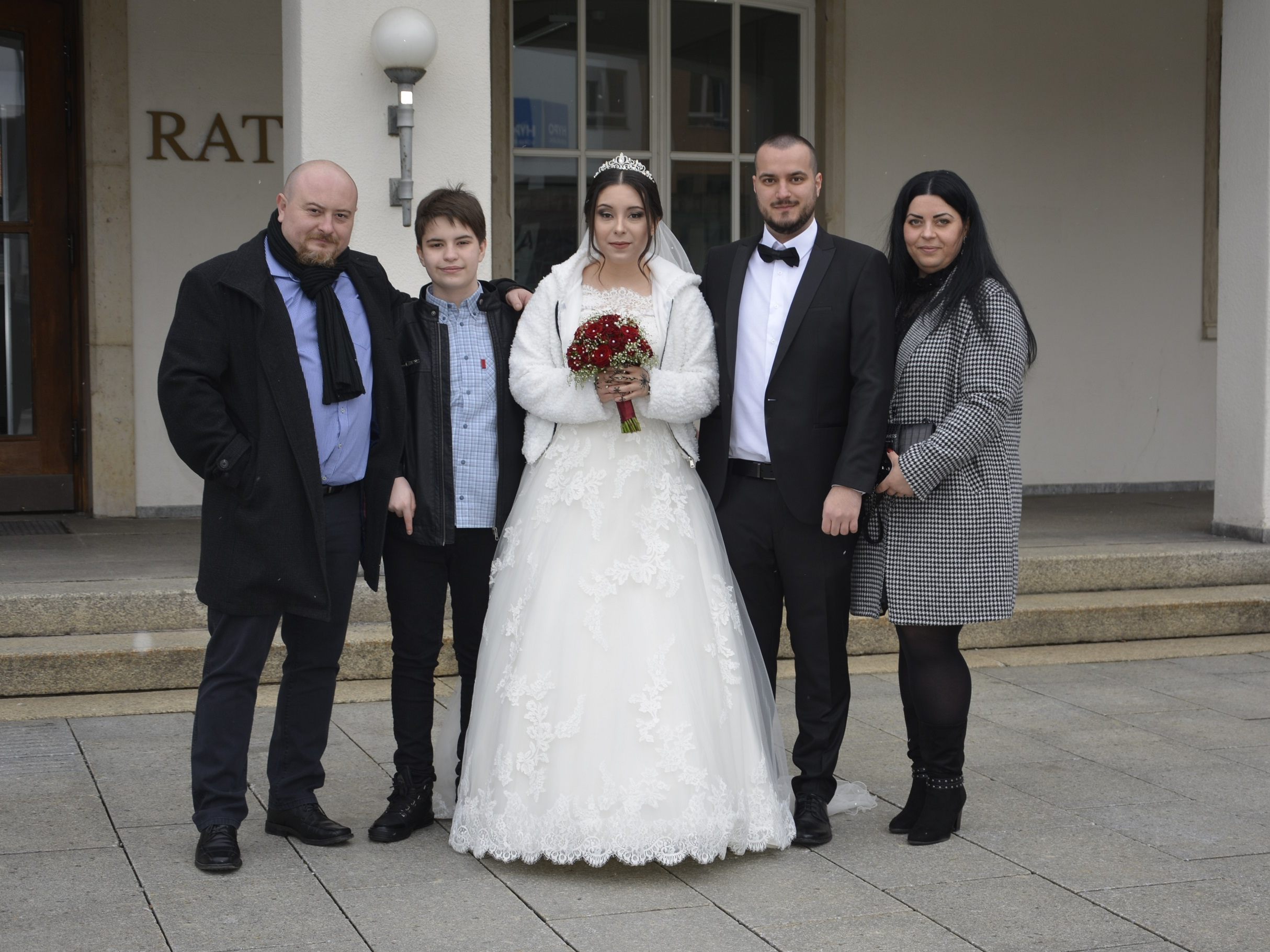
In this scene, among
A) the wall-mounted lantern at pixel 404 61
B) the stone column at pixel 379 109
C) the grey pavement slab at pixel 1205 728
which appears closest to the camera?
the grey pavement slab at pixel 1205 728

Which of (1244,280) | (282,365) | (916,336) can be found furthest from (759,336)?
(1244,280)

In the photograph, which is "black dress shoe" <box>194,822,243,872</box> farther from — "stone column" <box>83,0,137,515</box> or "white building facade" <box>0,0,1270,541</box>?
"stone column" <box>83,0,137,515</box>

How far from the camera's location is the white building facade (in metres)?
8.19

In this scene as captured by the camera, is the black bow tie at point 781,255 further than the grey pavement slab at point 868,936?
Yes

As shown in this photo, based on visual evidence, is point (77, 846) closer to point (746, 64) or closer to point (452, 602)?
point (452, 602)

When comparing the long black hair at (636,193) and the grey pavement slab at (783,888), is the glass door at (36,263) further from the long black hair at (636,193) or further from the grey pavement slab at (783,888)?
the grey pavement slab at (783,888)

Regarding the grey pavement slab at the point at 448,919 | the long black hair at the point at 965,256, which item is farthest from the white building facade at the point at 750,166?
the grey pavement slab at the point at 448,919

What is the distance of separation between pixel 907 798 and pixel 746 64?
19.9 ft

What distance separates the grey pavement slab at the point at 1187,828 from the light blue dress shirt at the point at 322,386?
2400mm

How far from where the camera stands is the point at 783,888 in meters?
3.65

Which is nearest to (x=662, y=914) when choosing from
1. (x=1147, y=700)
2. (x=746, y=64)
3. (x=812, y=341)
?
(x=812, y=341)

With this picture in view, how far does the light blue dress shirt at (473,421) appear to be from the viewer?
4031 mm

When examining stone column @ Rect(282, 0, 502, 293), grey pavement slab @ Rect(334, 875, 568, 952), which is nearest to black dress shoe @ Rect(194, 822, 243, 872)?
grey pavement slab @ Rect(334, 875, 568, 952)

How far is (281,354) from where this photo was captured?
379 cm
